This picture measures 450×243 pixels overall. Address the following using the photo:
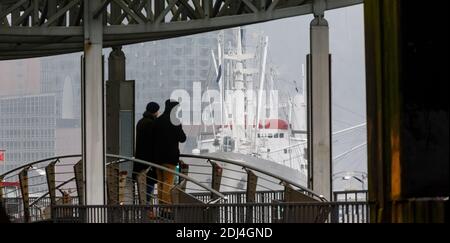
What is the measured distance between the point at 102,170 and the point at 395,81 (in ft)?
48.1

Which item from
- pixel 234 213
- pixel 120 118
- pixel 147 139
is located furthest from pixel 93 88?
pixel 234 213

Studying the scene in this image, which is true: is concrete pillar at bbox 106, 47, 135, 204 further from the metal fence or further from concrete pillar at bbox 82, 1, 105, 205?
the metal fence

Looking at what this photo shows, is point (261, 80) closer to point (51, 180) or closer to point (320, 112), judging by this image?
point (320, 112)

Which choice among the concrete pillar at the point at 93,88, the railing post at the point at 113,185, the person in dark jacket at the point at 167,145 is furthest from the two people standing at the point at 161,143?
the concrete pillar at the point at 93,88

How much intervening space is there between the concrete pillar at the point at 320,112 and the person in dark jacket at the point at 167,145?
2.25 m

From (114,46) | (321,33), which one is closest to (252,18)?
(321,33)

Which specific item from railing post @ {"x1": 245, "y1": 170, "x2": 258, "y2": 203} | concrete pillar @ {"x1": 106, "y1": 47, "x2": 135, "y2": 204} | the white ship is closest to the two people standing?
railing post @ {"x1": 245, "y1": 170, "x2": 258, "y2": 203}

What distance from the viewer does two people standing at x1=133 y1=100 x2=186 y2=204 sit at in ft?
60.5

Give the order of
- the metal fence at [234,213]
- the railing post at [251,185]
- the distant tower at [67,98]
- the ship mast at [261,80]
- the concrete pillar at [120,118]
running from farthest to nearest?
the distant tower at [67,98]
the ship mast at [261,80]
the concrete pillar at [120,118]
the railing post at [251,185]
the metal fence at [234,213]

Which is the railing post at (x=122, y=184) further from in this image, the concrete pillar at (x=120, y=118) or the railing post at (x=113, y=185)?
the concrete pillar at (x=120, y=118)

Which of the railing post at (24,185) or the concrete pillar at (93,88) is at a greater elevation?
the concrete pillar at (93,88)

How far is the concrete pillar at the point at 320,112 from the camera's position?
19609 mm

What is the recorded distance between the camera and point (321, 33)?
20.0 metres

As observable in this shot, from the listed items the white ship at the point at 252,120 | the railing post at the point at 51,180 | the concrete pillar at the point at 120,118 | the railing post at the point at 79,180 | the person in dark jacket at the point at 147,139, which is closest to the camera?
the person in dark jacket at the point at 147,139
